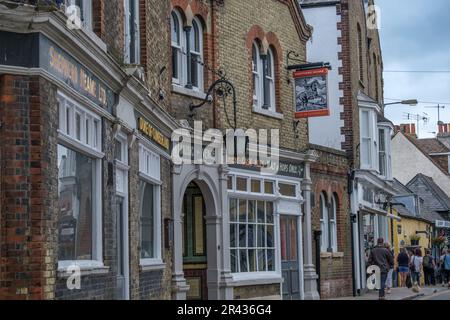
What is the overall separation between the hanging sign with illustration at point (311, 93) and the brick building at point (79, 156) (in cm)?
843

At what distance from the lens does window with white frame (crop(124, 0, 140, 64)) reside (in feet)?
52.2

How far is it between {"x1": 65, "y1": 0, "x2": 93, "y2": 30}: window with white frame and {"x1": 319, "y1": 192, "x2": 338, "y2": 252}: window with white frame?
1598 cm

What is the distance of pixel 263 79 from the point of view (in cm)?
2473

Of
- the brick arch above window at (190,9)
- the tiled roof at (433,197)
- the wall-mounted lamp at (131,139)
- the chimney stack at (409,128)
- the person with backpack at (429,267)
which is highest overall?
the chimney stack at (409,128)

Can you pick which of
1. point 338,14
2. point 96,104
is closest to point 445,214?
point 338,14

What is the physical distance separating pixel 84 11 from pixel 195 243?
9.22 meters

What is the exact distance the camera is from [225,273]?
21.2 meters

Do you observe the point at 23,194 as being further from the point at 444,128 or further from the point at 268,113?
the point at 444,128

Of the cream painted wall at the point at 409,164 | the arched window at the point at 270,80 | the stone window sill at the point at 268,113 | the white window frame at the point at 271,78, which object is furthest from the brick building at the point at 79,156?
the cream painted wall at the point at 409,164

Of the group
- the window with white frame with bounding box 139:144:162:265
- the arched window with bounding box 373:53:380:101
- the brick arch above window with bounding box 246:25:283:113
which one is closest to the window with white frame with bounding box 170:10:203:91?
the brick arch above window with bounding box 246:25:283:113

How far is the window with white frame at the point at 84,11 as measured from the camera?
42.2 ft

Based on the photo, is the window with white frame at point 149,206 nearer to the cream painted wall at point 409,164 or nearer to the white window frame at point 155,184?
the white window frame at point 155,184

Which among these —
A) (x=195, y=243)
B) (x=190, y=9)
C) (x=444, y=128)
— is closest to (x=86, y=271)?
(x=195, y=243)
